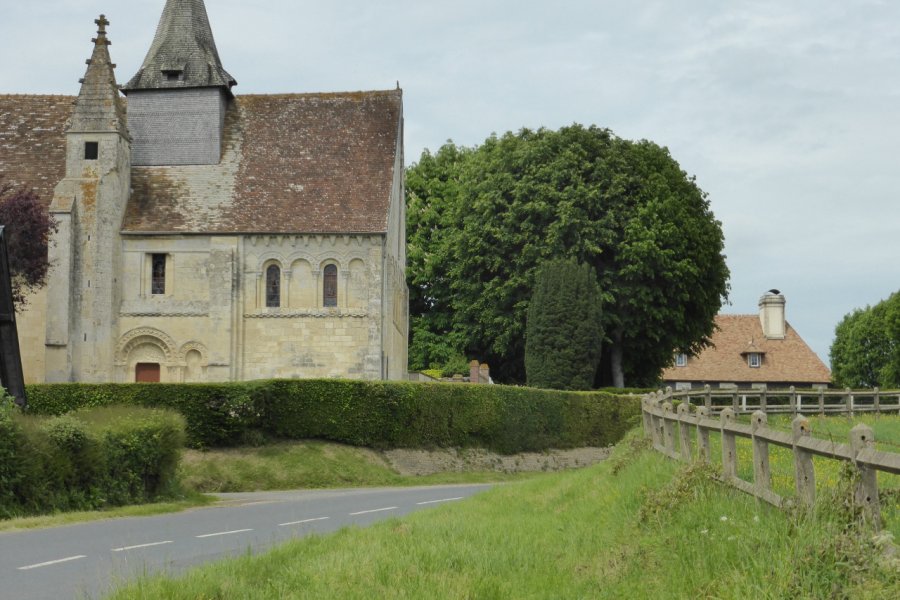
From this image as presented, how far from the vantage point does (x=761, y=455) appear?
28.9 feet

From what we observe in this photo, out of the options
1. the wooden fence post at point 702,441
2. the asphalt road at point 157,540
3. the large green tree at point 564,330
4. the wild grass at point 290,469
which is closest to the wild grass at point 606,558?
the wooden fence post at point 702,441

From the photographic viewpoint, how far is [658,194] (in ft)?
169

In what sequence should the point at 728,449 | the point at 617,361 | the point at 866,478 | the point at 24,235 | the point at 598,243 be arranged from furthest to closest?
the point at 617,361 → the point at 598,243 → the point at 24,235 → the point at 728,449 → the point at 866,478

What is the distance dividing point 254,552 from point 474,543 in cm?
272

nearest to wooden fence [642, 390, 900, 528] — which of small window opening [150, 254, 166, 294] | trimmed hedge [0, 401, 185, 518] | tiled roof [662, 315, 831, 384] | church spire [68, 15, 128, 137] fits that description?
trimmed hedge [0, 401, 185, 518]

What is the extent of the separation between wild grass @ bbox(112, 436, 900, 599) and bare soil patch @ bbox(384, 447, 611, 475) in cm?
2055

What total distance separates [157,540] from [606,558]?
761 centimetres

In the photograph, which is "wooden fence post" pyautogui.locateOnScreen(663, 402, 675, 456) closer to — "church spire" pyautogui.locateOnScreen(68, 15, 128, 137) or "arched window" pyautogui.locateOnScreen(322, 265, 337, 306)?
"arched window" pyautogui.locateOnScreen(322, 265, 337, 306)

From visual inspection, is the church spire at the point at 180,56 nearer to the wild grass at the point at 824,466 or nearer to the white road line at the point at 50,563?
the wild grass at the point at 824,466

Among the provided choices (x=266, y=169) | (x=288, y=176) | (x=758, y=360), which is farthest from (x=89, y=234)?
(x=758, y=360)

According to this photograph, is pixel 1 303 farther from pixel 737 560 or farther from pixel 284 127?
pixel 284 127

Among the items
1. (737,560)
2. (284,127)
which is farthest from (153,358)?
(737,560)

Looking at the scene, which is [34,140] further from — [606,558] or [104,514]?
[606,558]

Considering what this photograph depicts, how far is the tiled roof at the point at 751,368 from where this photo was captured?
78.7 metres
